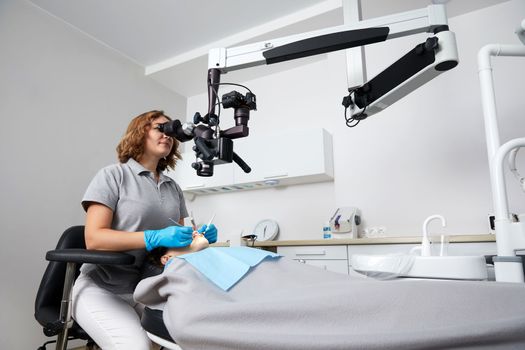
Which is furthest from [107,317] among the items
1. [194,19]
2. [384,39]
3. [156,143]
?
[194,19]

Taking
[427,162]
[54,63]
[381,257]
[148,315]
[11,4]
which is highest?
[11,4]

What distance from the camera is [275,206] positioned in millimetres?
2848

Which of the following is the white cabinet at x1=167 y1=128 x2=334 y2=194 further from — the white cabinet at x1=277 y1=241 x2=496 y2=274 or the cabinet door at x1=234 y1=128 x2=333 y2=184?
the white cabinet at x1=277 y1=241 x2=496 y2=274

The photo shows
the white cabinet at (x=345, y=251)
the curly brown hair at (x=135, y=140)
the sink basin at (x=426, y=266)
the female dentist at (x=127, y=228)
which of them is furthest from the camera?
the white cabinet at (x=345, y=251)

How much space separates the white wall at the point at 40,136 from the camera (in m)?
2.00

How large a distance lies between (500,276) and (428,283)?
380 mm

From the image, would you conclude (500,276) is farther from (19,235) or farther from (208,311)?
(19,235)

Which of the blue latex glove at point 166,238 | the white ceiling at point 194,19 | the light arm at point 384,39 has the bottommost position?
the blue latex glove at point 166,238

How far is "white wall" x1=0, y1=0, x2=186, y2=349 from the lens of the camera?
200cm

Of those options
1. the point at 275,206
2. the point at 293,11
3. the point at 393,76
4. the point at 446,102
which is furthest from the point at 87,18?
the point at 446,102

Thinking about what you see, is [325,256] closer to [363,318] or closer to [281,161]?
[281,161]

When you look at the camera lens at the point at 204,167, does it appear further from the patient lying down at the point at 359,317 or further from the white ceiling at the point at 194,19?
the white ceiling at the point at 194,19

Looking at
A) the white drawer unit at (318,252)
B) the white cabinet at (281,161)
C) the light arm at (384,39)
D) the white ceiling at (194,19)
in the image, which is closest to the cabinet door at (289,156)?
the white cabinet at (281,161)

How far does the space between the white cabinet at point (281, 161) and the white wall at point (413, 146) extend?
0.22 feet
